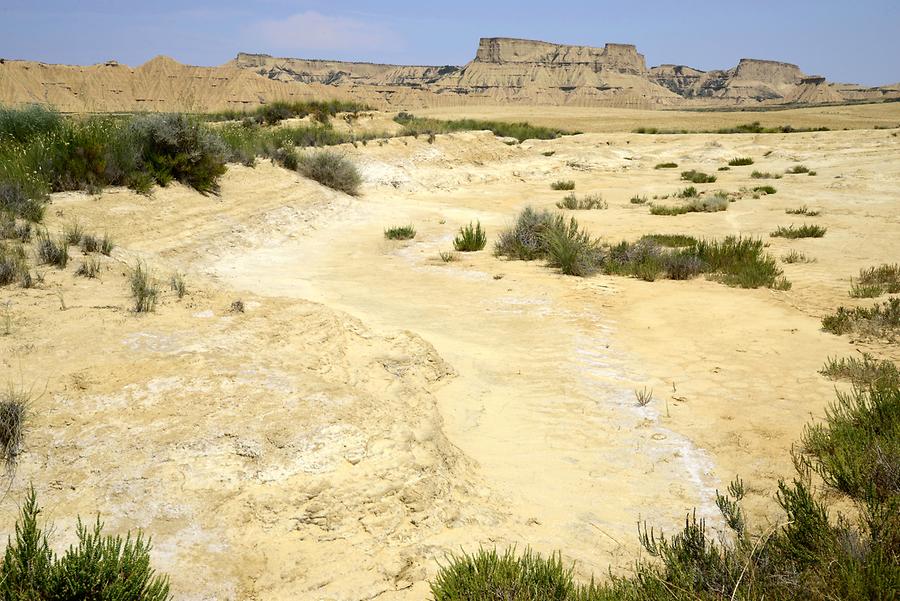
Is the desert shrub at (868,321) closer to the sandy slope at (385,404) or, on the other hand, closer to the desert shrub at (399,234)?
the sandy slope at (385,404)

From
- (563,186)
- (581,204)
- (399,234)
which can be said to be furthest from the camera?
(563,186)

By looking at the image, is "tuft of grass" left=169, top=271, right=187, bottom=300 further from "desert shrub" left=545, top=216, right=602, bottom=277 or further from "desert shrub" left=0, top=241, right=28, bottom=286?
"desert shrub" left=545, top=216, right=602, bottom=277

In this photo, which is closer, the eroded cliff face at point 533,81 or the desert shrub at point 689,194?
the desert shrub at point 689,194

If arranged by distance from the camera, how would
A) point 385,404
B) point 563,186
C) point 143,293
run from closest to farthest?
point 385,404
point 143,293
point 563,186

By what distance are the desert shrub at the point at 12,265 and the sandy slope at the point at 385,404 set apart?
32cm

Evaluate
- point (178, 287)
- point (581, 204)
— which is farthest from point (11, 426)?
point (581, 204)

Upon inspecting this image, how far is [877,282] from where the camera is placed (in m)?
9.09

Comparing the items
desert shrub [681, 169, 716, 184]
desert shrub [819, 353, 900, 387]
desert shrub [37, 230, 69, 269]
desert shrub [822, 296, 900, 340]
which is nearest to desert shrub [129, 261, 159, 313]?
desert shrub [37, 230, 69, 269]

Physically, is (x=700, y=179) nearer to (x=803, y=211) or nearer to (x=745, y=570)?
(x=803, y=211)

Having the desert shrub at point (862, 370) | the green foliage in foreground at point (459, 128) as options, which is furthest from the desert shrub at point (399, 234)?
the green foliage in foreground at point (459, 128)

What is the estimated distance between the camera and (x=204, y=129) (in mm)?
13367

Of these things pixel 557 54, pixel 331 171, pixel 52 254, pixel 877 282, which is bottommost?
pixel 877 282

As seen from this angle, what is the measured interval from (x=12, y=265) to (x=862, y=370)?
831 cm

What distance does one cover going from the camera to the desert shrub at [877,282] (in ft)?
28.1
